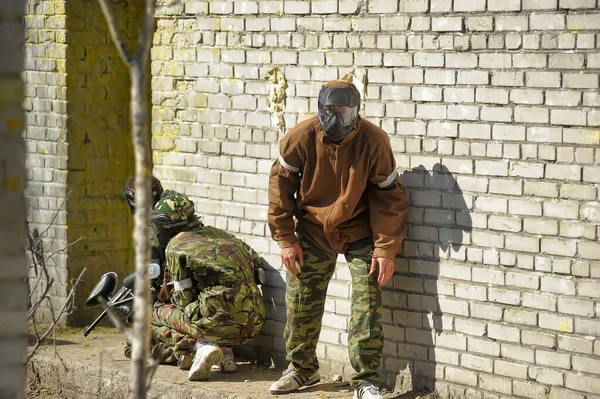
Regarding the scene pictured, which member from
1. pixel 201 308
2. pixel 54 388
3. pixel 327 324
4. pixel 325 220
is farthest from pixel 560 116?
pixel 54 388

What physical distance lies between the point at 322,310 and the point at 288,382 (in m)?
0.48

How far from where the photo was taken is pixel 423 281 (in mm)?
5930

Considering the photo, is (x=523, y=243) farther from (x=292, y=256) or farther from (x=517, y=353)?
(x=292, y=256)

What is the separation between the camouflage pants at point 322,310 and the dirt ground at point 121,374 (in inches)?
9.2

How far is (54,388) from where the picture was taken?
23.2 ft

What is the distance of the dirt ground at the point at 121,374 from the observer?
6113mm

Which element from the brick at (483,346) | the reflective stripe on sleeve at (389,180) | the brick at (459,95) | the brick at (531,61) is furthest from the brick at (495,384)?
the brick at (531,61)

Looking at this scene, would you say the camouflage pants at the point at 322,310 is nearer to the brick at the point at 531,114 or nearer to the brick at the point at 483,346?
the brick at the point at 483,346

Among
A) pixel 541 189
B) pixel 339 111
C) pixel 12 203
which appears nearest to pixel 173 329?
pixel 339 111

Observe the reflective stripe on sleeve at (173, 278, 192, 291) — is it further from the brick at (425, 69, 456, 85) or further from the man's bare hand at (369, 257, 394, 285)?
the brick at (425, 69, 456, 85)

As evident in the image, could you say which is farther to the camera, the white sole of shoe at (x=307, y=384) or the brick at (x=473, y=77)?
the white sole of shoe at (x=307, y=384)

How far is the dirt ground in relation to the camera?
611 centimetres

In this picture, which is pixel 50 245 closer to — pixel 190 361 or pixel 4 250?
pixel 190 361

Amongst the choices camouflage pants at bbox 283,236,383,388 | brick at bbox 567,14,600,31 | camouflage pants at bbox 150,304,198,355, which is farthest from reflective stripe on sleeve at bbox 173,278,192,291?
brick at bbox 567,14,600,31
